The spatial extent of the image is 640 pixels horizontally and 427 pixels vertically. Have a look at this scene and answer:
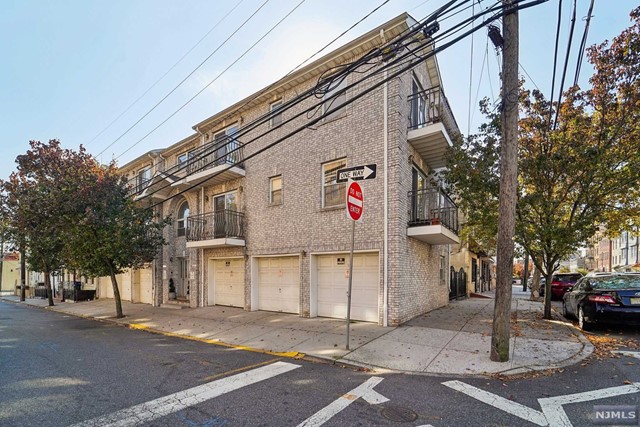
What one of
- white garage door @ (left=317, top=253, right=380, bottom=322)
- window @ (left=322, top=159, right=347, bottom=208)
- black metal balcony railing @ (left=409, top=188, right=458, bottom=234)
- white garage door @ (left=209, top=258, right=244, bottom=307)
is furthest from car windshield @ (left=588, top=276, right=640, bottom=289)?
white garage door @ (left=209, top=258, right=244, bottom=307)

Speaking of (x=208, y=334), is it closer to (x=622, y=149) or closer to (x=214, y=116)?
(x=214, y=116)

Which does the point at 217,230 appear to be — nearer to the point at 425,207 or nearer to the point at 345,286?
the point at 345,286

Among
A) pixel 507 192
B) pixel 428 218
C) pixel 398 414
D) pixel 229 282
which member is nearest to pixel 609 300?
pixel 507 192

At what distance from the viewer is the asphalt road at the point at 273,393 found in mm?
3912

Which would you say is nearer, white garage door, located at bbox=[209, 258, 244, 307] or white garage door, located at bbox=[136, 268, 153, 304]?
white garage door, located at bbox=[209, 258, 244, 307]

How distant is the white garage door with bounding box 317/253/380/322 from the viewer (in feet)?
32.2

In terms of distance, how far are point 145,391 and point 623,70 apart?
1349 cm

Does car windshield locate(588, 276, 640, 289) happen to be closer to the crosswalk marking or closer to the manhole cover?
the manhole cover

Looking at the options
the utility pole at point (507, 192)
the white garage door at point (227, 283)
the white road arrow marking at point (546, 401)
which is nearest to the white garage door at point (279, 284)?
the white garage door at point (227, 283)

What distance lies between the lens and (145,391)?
4.84 m

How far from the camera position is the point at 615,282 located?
8.27 meters

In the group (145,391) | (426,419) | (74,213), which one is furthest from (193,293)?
(426,419)

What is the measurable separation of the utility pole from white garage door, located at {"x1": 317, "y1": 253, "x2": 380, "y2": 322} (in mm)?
4026

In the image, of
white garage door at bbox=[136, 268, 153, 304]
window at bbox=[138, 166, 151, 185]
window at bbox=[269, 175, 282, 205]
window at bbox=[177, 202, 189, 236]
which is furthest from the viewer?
window at bbox=[138, 166, 151, 185]
